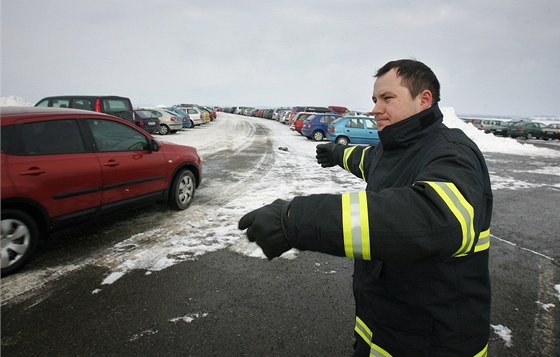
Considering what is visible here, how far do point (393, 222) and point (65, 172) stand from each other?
3.72m

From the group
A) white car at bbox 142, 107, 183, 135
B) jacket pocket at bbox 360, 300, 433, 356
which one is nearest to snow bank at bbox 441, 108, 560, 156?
white car at bbox 142, 107, 183, 135

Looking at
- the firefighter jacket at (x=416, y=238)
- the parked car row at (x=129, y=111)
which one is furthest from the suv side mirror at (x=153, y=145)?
the parked car row at (x=129, y=111)

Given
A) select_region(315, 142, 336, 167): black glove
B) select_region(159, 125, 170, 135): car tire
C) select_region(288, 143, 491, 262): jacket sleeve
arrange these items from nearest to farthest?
select_region(288, 143, 491, 262): jacket sleeve → select_region(315, 142, 336, 167): black glove → select_region(159, 125, 170, 135): car tire

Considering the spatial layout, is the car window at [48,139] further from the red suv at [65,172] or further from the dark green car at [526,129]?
Result: the dark green car at [526,129]

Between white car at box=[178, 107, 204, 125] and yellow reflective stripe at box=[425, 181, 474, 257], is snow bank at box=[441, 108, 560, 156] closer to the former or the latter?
yellow reflective stripe at box=[425, 181, 474, 257]

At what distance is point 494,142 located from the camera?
19.1m

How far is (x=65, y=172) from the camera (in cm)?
345

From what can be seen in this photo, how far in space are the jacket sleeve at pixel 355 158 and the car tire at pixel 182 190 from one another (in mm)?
3355

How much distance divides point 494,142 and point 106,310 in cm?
2229

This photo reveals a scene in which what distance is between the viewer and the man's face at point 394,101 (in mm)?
1435

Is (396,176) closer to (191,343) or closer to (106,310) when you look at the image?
(191,343)

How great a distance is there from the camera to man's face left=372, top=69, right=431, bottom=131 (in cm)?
143

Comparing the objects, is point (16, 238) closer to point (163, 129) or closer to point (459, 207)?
point (459, 207)

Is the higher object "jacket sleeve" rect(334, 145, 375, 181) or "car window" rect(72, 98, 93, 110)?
"car window" rect(72, 98, 93, 110)
